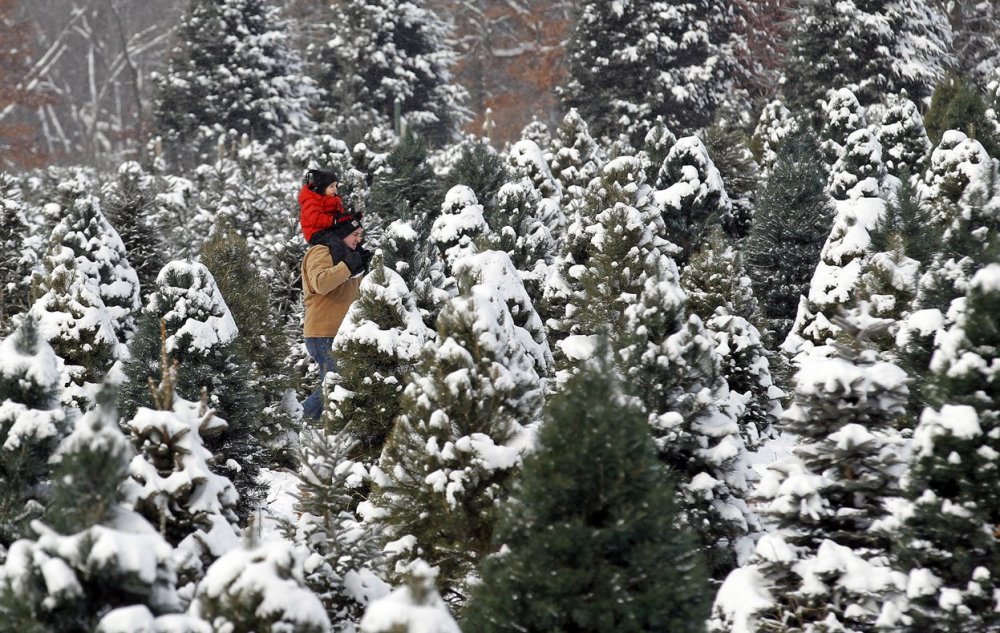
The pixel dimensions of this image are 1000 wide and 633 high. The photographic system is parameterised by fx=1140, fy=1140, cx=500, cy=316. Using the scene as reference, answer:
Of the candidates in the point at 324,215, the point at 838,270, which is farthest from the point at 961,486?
the point at 324,215

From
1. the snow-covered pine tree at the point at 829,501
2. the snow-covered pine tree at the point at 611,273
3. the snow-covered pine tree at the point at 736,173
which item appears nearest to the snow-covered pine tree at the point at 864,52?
the snow-covered pine tree at the point at 736,173

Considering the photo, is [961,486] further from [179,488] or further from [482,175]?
[482,175]

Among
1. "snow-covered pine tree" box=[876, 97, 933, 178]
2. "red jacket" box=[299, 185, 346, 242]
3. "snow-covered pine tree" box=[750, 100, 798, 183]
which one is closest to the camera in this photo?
"red jacket" box=[299, 185, 346, 242]

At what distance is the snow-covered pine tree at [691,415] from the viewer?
5645mm

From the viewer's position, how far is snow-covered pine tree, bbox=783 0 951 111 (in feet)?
74.6

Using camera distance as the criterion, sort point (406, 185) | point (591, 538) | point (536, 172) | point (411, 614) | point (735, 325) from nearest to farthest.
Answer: point (411, 614) → point (591, 538) → point (735, 325) → point (406, 185) → point (536, 172)

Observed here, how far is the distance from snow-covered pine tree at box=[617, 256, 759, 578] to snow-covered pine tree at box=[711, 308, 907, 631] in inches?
40.3

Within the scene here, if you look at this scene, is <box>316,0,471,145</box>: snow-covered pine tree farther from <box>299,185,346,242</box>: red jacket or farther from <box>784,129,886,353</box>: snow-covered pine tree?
<box>784,129,886,353</box>: snow-covered pine tree

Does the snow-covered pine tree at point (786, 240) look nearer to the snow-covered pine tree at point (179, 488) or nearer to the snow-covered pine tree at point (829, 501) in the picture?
the snow-covered pine tree at point (829, 501)

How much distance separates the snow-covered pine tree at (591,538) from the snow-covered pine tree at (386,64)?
28.2 m

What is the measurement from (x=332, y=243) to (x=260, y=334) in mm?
951

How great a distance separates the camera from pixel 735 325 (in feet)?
26.5

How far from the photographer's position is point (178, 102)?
31828 mm

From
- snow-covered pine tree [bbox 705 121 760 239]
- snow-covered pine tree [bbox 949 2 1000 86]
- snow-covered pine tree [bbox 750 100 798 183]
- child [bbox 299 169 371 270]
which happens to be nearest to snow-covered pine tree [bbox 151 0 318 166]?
snow-covered pine tree [bbox 750 100 798 183]
